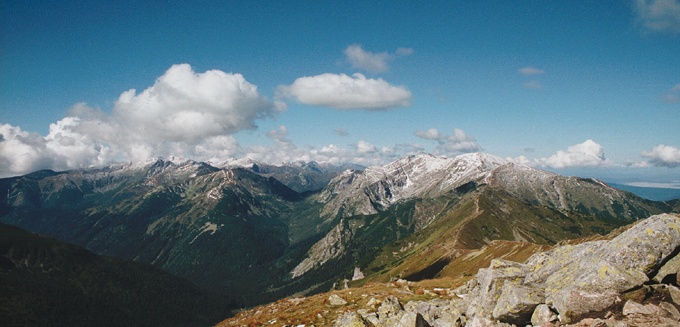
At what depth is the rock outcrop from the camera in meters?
19.1

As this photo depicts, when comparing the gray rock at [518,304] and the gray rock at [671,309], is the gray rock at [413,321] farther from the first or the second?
the gray rock at [671,309]

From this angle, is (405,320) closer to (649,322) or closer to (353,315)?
(353,315)

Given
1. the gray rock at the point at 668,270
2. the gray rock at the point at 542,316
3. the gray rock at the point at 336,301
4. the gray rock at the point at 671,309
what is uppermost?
the gray rock at the point at 668,270

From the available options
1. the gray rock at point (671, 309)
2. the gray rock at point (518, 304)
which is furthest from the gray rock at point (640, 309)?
the gray rock at point (518, 304)

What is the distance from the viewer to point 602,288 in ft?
67.8

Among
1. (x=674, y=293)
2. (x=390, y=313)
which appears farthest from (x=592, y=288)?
(x=390, y=313)

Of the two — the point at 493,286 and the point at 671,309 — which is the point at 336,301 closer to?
the point at 493,286

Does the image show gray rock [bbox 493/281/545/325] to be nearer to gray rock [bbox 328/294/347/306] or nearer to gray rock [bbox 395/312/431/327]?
gray rock [bbox 395/312/431/327]

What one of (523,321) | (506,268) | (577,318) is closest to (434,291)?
(506,268)

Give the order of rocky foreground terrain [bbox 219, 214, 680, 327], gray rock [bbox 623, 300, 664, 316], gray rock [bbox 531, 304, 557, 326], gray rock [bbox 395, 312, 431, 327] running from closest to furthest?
gray rock [bbox 623, 300, 664, 316]
rocky foreground terrain [bbox 219, 214, 680, 327]
gray rock [bbox 531, 304, 557, 326]
gray rock [bbox 395, 312, 431, 327]

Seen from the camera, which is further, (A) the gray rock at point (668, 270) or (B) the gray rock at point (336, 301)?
(B) the gray rock at point (336, 301)

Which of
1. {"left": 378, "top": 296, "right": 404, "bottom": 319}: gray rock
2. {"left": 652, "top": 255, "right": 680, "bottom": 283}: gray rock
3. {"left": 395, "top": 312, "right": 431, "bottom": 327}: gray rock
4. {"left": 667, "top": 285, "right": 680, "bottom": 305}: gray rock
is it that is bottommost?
{"left": 378, "top": 296, "right": 404, "bottom": 319}: gray rock

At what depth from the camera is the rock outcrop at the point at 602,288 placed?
19.1m

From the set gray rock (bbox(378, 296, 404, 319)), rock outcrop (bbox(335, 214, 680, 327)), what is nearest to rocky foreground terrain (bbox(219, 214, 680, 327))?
rock outcrop (bbox(335, 214, 680, 327))
